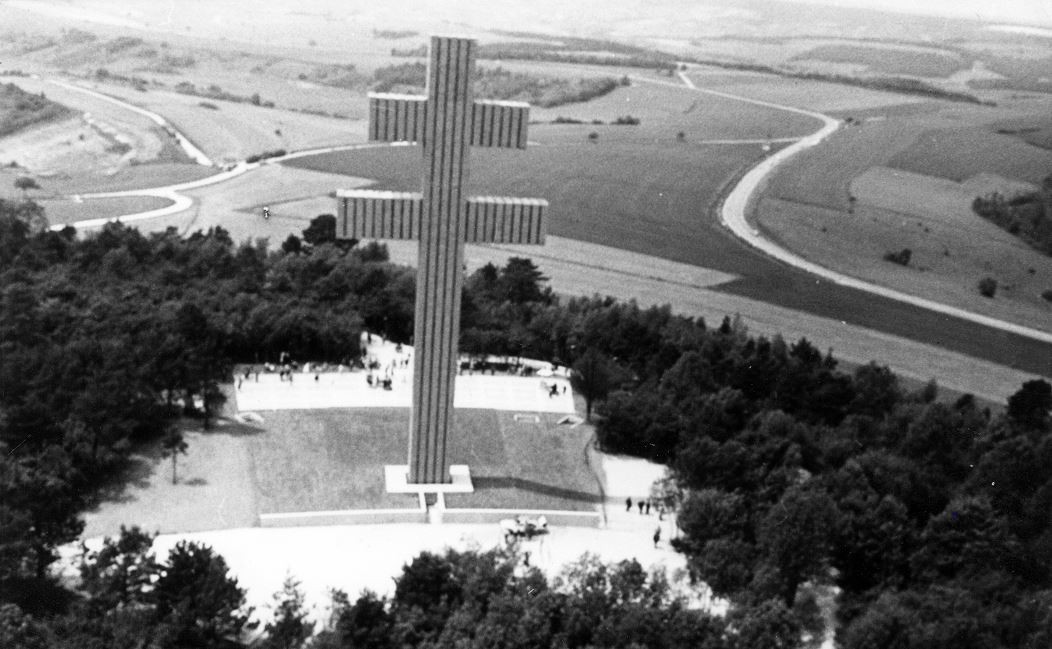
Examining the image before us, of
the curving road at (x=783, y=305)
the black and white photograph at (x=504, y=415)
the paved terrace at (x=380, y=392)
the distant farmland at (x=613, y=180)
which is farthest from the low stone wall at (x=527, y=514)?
the distant farmland at (x=613, y=180)

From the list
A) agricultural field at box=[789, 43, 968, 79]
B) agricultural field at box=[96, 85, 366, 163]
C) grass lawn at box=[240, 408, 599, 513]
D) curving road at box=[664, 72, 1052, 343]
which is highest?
agricultural field at box=[789, 43, 968, 79]

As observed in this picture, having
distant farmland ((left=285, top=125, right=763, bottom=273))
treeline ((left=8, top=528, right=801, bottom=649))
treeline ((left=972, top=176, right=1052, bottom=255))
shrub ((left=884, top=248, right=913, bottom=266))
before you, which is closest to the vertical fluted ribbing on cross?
treeline ((left=8, top=528, right=801, bottom=649))

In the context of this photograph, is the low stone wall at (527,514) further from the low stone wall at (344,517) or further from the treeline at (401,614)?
the treeline at (401,614)

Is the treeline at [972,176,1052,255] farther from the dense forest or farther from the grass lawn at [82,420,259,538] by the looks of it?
the grass lawn at [82,420,259,538]

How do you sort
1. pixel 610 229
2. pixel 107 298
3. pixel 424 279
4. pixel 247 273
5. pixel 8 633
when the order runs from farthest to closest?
pixel 610 229 < pixel 247 273 < pixel 107 298 < pixel 424 279 < pixel 8 633

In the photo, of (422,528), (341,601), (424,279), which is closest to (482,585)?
(341,601)

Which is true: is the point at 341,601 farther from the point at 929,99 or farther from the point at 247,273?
the point at 929,99

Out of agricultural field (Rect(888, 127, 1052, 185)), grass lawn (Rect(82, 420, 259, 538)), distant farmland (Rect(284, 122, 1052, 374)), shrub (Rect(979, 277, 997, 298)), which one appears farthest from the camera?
agricultural field (Rect(888, 127, 1052, 185))
